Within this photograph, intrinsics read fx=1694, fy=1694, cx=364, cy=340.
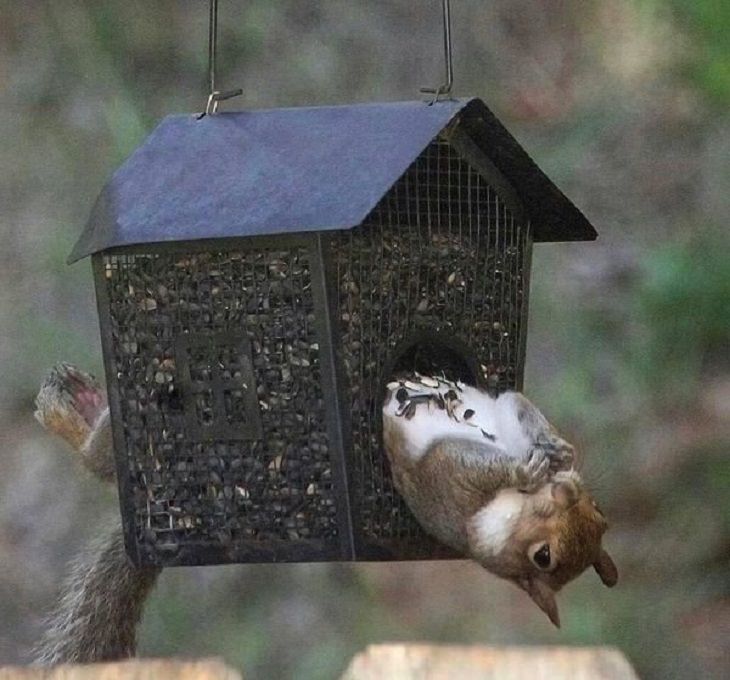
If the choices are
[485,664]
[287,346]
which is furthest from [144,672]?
[287,346]

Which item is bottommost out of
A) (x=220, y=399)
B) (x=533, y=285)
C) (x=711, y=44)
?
(x=533, y=285)

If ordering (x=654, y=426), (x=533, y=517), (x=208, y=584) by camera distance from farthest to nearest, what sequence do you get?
(x=208, y=584) < (x=654, y=426) < (x=533, y=517)

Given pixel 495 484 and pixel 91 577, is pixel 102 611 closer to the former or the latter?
pixel 91 577

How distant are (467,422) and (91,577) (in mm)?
718

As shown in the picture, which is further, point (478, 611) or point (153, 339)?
point (478, 611)

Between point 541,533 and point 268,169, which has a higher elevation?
point 268,169

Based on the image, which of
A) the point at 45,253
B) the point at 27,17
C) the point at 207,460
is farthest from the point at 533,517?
the point at 27,17

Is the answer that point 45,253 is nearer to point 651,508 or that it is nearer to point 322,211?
point 651,508

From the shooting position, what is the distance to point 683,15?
385cm

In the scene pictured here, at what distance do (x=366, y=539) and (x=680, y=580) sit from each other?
2.20 m

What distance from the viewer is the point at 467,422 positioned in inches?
100

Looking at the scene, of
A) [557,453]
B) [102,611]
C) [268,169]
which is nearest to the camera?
[268,169]

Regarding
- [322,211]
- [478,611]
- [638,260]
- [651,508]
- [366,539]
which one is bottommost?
[478,611]

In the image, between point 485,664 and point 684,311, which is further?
point 684,311
